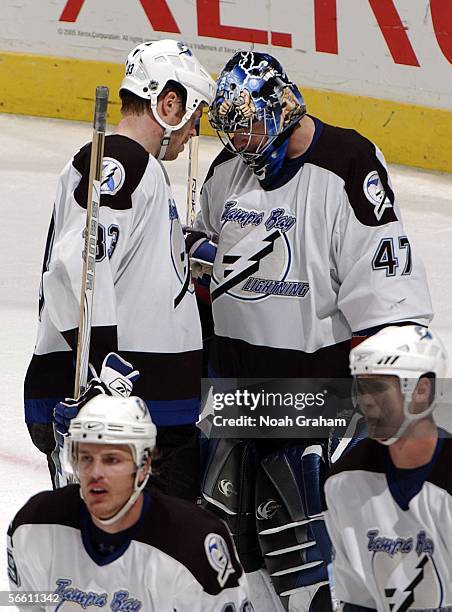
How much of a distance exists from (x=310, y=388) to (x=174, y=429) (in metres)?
0.32

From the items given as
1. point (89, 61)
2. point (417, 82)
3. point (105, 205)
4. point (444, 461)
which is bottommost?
point (444, 461)

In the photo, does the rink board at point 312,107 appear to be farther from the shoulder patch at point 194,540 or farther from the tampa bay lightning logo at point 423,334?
the shoulder patch at point 194,540

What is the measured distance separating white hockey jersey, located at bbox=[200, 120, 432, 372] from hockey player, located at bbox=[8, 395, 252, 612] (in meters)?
0.73

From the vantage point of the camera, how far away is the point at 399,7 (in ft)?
21.8

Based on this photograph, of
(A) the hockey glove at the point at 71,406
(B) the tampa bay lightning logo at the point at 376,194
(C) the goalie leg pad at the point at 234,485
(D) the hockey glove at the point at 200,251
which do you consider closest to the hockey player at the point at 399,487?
(A) the hockey glove at the point at 71,406

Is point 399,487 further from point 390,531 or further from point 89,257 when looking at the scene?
point 89,257

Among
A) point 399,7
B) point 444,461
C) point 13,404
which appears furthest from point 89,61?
point 444,461

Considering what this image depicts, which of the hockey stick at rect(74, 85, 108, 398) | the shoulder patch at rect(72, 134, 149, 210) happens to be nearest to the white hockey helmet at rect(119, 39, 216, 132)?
the shoulder patch at rect(72, 134, 149, 210)

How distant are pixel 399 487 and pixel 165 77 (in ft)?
3.46

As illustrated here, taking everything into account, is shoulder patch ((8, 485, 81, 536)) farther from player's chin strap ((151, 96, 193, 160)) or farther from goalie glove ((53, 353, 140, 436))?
player's chin strap ((151, 96, 193, 160))

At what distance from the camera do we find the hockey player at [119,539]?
91.4 inches

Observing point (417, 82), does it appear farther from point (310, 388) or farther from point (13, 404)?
point (310, 388)

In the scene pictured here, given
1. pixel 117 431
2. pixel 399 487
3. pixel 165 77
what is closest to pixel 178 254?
pixel 165 77

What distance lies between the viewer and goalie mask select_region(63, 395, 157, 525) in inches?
91.4
